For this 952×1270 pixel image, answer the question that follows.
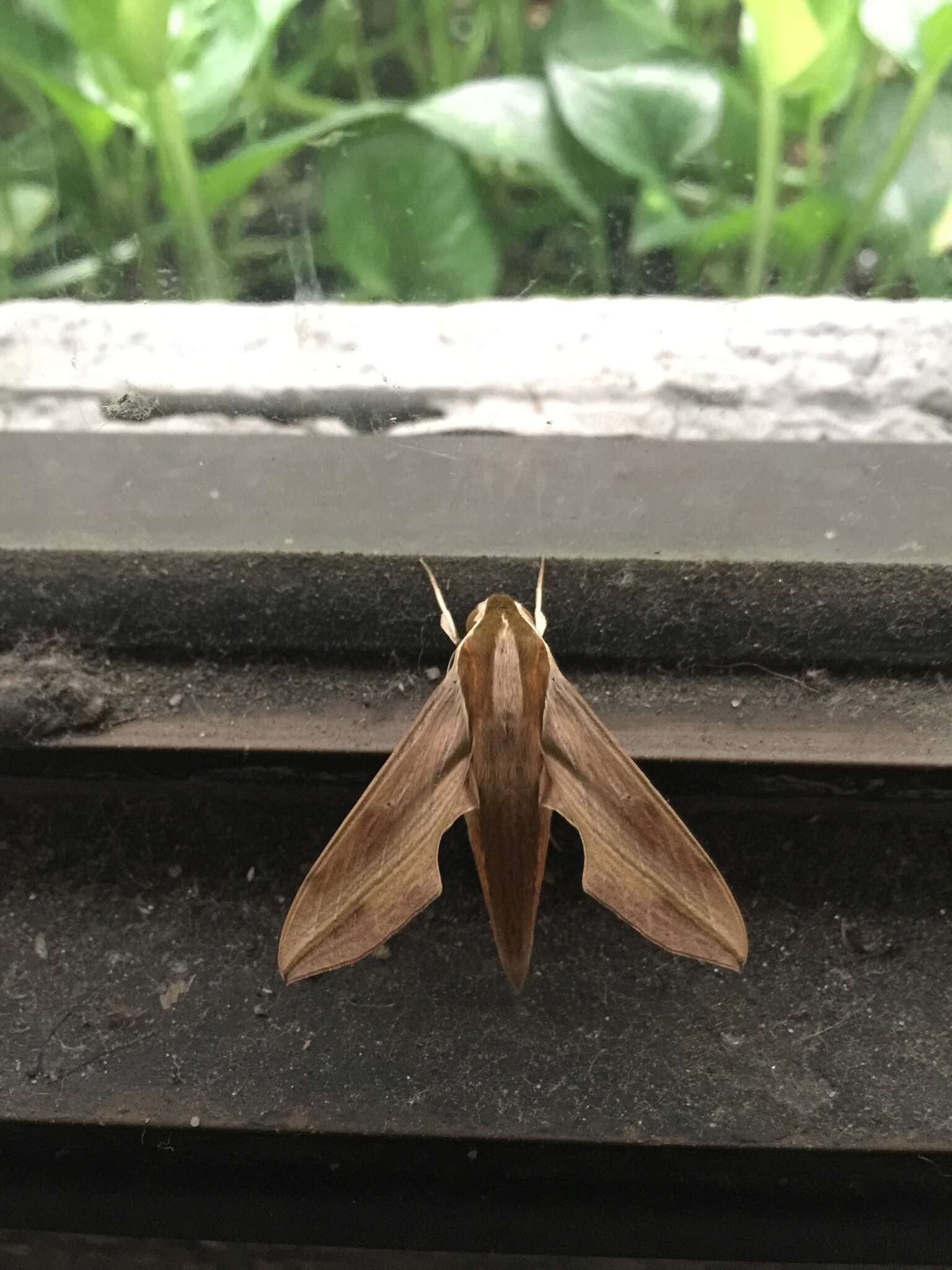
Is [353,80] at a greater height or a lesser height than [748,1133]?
greater

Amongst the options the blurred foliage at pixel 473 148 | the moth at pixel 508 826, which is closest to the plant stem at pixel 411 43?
the blurred foliage at pixel 473 148

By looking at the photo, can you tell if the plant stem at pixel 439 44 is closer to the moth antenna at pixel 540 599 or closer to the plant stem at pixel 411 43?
the plant stem at pixel 411 43

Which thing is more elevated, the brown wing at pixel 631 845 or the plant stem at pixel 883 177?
the plant stem at pixel 883 177

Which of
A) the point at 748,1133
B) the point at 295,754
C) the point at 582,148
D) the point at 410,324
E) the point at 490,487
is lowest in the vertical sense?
the point at 748,1133

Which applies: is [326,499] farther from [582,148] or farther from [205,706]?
[582,148]

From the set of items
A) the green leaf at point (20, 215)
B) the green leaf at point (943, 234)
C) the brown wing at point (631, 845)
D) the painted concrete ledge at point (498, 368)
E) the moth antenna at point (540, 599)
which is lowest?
the brown wing at point (631, 845)

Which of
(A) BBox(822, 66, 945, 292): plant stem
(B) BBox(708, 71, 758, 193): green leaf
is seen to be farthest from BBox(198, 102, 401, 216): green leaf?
(A) BBox(822, 66, 945, 292): plant stem

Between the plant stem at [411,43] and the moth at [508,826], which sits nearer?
the moth at [508,826]

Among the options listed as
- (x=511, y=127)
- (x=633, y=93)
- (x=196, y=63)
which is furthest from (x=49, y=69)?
(x=633, y=93)

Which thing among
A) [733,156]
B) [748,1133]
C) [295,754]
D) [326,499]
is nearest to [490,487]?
[326,499]
